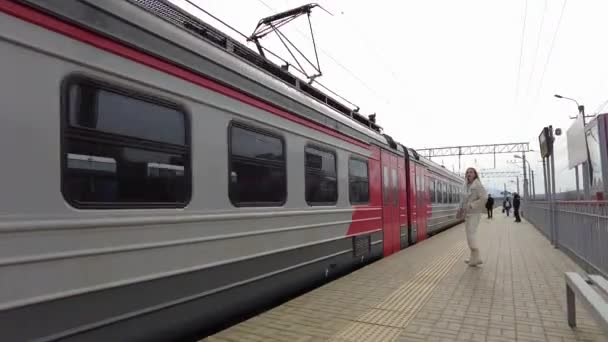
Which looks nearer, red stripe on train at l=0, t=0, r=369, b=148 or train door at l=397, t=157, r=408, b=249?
red stripe on train at l=0, t=0, r=369, b=148

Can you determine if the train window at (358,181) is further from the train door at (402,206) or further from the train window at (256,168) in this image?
the train door at (402,206)

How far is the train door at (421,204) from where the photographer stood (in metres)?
12.2

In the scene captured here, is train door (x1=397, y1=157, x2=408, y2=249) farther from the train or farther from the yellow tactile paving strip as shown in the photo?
the train

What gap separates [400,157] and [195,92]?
304 inches

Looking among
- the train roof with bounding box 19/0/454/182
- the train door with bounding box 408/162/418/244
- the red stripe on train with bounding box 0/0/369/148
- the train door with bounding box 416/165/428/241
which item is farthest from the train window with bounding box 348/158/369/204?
the train door with bounding box 416/165/428/241

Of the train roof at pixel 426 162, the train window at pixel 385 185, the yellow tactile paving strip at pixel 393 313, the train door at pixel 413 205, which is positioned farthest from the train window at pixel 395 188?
the yellow tactile paving strip at pixel 393 313

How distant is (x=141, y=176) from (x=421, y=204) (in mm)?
10477

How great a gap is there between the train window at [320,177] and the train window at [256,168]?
673 mm

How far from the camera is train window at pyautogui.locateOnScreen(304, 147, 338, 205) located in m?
5.68

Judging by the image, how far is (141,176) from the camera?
3.18 meters

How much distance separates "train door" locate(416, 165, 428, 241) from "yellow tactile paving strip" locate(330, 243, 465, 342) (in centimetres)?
526

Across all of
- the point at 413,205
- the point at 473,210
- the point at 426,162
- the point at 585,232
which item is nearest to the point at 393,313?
the point at 473,210

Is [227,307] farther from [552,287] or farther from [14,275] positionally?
[552,287]

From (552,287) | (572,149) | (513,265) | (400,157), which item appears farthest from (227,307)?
(572,149)
